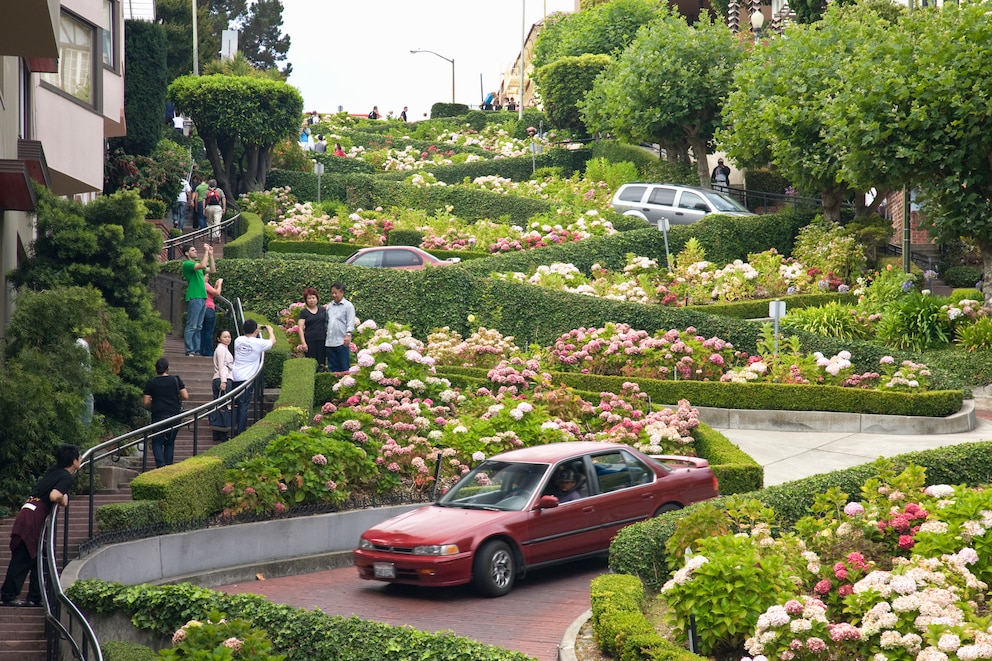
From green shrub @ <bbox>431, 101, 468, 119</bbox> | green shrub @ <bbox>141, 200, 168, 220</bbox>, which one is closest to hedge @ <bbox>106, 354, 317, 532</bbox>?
green shrub @ <bbox>141, 200, 168, 220</bbox>

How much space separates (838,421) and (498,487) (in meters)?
8.63

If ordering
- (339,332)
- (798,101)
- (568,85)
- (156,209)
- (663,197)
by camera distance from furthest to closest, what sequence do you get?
(568,85)
(663,197)
(156,209)
(798,101)
(339,332)

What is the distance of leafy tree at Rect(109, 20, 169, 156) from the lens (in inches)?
1431

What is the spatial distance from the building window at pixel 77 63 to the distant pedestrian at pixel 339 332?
639 centimetres

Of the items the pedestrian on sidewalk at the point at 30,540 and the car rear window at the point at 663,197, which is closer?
the pedestrian on sidewalk at the point at 30,540

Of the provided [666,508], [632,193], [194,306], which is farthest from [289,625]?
[632,193]

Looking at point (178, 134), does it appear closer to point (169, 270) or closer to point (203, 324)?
point (169, 270)

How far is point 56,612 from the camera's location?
10.6 meters

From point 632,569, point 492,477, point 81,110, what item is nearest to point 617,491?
point 492,477

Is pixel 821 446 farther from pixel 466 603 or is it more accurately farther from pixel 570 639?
pixel 570 639

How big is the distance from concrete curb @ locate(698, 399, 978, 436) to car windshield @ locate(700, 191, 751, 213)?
15201 millimetres

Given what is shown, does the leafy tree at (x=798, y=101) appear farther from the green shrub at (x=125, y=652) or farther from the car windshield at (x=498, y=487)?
the green shrub at (x=125, y=652)

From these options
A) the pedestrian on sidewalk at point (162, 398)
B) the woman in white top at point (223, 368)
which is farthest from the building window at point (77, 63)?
the pedestrian on sidewalk at point (162, 398)

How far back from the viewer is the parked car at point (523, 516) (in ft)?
39.1
